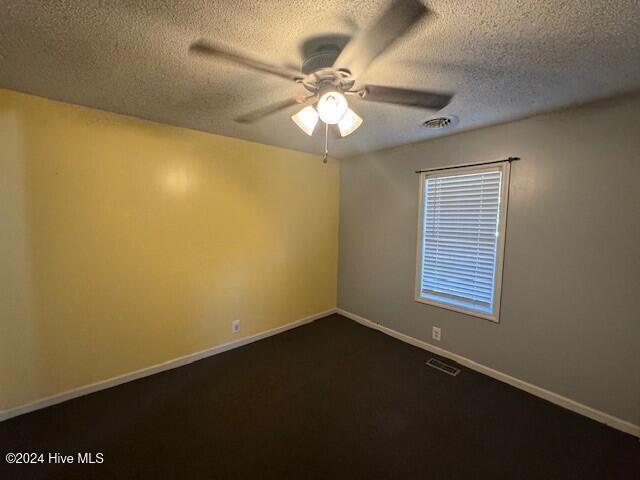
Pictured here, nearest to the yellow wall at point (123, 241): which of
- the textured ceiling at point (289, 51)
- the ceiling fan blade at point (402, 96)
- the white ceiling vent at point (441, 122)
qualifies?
the textured ceiling at point (289, 51)

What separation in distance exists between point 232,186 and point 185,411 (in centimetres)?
197

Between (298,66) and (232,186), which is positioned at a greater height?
(298,66)

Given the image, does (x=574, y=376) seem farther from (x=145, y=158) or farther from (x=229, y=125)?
(x=145, y=158)

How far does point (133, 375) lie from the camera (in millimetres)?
2340

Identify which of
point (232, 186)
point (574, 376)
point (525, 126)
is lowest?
point (574, 376)

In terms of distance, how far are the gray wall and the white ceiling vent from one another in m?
0.31

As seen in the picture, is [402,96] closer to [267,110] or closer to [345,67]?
[345,67]

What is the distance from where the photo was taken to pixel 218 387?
2266mm

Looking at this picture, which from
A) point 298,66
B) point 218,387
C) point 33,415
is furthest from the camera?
point 218,387

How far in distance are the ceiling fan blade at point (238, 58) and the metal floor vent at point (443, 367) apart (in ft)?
8.68

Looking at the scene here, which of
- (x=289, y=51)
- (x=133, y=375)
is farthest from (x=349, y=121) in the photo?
(x=133, y=375)

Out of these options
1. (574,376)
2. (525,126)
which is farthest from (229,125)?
(574,376)

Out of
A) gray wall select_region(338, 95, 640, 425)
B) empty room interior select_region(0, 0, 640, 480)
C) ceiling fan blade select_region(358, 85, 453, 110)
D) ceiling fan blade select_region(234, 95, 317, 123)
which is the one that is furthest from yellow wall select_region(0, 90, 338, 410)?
gray wall select_region(338, 95, 640, 425)

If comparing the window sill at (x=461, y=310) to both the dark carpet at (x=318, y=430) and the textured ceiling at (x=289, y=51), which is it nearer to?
the dark carpet at (x=318, y=430)
